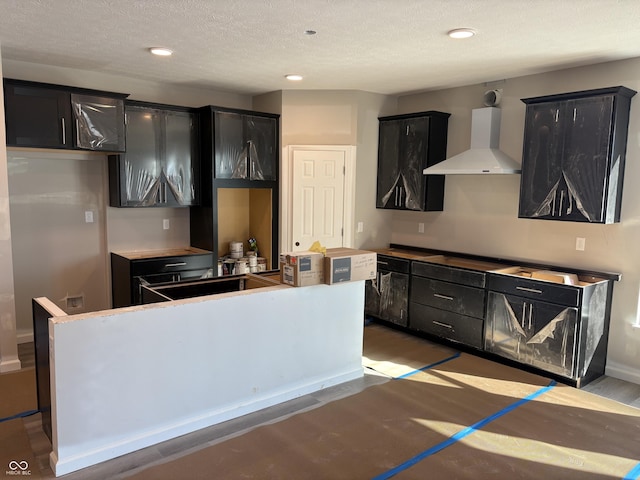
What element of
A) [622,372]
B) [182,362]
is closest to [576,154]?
[622,372]

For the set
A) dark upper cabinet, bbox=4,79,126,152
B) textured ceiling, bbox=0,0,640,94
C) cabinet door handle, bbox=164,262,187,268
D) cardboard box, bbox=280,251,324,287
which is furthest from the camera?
cabinet door handle, bbox=164,262,187,268

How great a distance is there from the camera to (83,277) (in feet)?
16.1

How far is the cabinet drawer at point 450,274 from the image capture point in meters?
4.45

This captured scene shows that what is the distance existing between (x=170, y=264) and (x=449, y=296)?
2749 mm

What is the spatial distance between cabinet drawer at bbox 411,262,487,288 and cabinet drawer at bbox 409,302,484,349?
32 centimetres

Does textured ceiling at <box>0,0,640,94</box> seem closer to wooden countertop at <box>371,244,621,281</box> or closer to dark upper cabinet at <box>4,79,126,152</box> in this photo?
dark upper cabinet at <box>4,79,126,152</box>

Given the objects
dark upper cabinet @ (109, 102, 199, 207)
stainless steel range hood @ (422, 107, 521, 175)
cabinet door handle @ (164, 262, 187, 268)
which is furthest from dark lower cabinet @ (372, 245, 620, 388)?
dark upper cabinet @ (109, 102, 199, 207)

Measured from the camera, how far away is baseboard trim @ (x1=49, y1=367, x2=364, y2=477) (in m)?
2.61

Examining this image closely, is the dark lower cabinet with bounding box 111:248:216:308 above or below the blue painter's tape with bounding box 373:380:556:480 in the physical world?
above

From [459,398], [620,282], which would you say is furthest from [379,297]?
[620,282]

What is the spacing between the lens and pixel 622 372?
4.06 metres

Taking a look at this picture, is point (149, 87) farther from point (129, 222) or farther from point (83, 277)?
point (83, 277)

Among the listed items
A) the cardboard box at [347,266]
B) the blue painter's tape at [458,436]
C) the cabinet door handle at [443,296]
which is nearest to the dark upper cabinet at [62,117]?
the cardboard box at [347,266]

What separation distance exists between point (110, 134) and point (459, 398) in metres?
3.73
